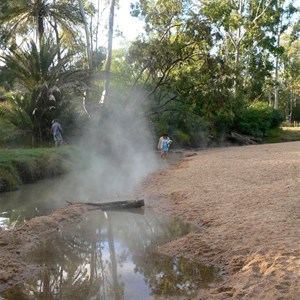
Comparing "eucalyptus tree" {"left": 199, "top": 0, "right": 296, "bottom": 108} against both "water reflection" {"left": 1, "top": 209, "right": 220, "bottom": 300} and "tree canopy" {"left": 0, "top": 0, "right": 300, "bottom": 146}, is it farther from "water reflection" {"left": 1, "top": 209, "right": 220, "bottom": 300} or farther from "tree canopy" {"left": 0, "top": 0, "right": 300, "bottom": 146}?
"water reflection" {"left": 1, "top": 209, "right": 220, "bottom": 300}

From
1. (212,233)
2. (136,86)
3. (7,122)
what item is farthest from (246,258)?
(136,86)

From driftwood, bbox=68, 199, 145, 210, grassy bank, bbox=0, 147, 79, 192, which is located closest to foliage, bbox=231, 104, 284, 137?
grassy bank, bbox=0, 147, 79, 192

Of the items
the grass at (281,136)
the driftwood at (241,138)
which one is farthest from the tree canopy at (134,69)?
the grass at (281,136)

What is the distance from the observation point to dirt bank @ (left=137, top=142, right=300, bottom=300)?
4840 millimetres

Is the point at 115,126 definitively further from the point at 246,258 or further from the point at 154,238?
the point at 246,258

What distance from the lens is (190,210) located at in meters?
9.50

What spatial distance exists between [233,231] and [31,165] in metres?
9.55

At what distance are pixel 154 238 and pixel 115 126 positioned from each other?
16.6m

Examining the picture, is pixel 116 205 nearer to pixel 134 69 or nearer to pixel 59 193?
pixel 59 193

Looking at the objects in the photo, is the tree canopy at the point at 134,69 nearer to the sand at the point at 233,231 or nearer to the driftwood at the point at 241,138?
the driftwood at the point at 241,138

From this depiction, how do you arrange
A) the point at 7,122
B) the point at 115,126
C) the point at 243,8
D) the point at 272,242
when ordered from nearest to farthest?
the point at 272,242 < the point at 7,122 < the point at 115,126 < the point at 243,8

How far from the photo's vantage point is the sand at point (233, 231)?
489 centimetres

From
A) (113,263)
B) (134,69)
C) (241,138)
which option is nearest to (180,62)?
(134,69)

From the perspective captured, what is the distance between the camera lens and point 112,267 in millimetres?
6168
